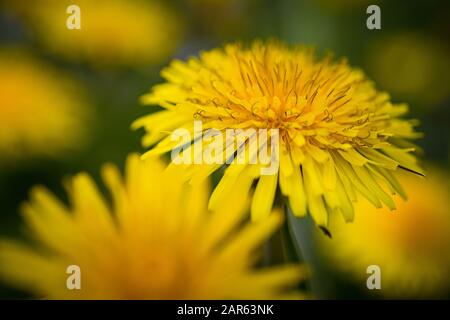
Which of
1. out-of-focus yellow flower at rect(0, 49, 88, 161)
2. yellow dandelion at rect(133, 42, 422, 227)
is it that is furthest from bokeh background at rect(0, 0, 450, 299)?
yellow dandelion at rect(133, 42, 422, 227)

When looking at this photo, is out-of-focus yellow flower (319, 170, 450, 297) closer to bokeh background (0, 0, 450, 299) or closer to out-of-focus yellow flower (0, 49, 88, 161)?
bokeh background (0, 0, 450, 299)

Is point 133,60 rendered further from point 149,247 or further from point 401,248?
point 401,248

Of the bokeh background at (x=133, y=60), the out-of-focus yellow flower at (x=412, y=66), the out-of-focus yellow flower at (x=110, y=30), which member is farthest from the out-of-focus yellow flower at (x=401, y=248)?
the out-of-focus yellow flower at (x=110, y=30)

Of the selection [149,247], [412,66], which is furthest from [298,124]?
[412,66]

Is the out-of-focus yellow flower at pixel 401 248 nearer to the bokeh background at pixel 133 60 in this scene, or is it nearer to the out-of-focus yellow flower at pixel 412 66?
the bokeh background at pixel 133 60

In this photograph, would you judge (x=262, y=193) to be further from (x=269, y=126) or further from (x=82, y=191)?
(x=82, y=191)

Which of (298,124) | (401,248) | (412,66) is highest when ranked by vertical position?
(412,66)
